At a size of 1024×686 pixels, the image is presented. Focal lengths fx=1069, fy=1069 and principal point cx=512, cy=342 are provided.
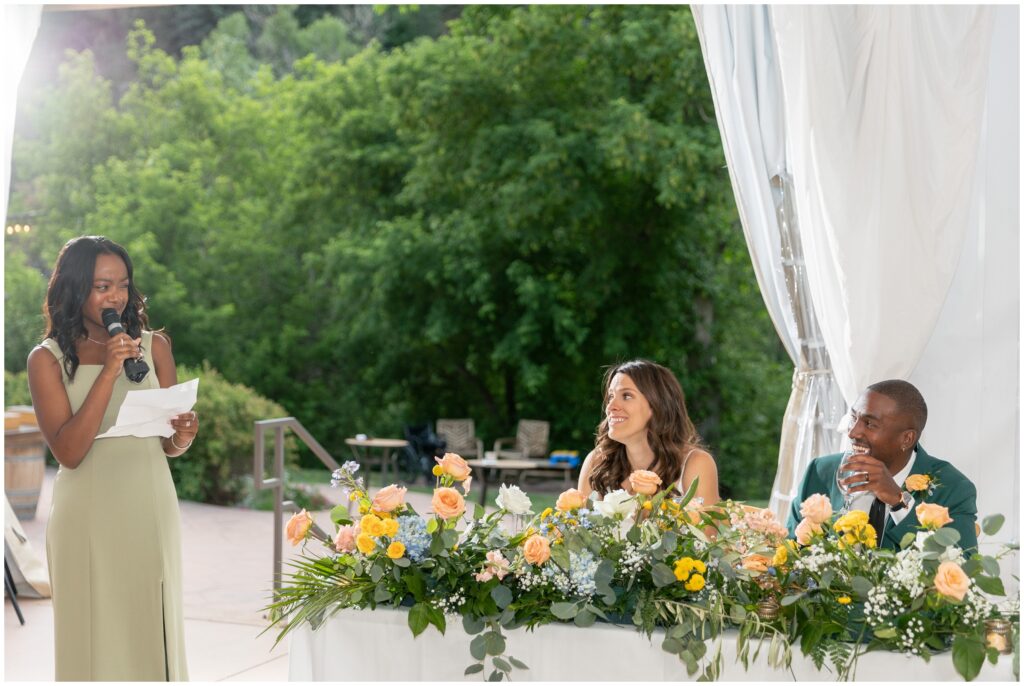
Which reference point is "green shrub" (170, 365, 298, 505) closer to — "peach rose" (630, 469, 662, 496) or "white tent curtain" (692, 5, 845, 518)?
"white tent curtain" (692, 5, 845, 518)

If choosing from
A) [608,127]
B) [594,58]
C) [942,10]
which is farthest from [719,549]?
[594,58]

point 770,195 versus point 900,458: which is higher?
point 770,195

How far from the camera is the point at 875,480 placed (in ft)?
8.23

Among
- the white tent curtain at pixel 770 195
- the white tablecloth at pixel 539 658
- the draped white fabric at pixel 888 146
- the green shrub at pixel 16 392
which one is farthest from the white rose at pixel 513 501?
the green shrub at pixel 16 392

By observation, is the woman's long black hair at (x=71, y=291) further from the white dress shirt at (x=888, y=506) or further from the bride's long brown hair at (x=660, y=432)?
the white dress shirt at (x=888, y=506)

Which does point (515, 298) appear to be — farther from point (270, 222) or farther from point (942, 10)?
point (942, 10)

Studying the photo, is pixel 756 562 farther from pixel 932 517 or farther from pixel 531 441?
pixel 531 441

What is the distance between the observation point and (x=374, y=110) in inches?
631

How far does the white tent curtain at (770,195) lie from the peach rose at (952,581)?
1.84 metres

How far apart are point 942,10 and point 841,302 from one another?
917 mm

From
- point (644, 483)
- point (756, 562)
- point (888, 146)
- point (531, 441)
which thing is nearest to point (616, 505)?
point (644, 483)

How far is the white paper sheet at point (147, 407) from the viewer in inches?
109

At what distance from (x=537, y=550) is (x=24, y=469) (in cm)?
678

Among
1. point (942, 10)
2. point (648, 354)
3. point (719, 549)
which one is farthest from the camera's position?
point (648, 354)
